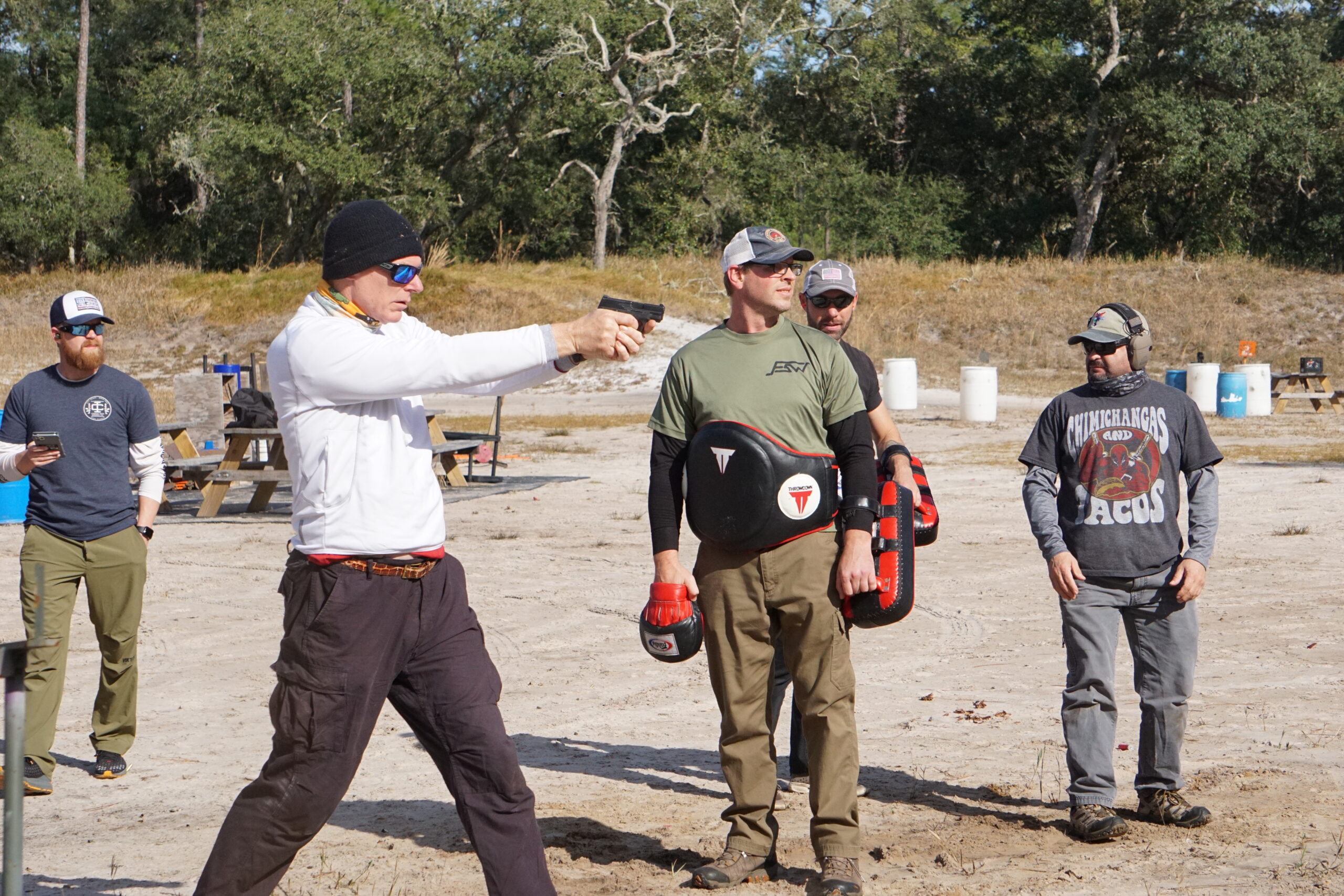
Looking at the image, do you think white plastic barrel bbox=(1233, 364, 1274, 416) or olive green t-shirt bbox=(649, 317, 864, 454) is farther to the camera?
white plastic barrel bbox=(1233, 364, 1274, 416)

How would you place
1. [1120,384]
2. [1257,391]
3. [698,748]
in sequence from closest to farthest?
[1120,384] < [698,748] < [1257,391]

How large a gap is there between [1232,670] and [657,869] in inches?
148

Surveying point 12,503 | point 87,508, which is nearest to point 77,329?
point 87,508

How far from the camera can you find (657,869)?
14.4 ft

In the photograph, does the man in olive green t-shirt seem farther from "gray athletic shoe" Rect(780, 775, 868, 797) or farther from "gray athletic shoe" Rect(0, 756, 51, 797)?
"gray athletic shoe" Rect(0, 756, 51, 797)

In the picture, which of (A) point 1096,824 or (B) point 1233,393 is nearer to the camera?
(A) point 1096,824

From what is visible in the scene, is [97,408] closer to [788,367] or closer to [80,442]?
[80,442]

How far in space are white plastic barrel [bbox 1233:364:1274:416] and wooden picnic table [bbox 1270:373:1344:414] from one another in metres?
0.20

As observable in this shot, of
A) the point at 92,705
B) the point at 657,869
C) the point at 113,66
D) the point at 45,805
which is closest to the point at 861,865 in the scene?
the point at 657,869

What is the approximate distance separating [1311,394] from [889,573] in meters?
23.0

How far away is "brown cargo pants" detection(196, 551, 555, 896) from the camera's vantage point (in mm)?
3285

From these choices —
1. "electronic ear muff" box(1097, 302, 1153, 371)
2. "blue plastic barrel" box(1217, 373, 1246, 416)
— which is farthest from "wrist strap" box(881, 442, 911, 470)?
"blue plastic barrel" box(1217, 373, 1246, 416)

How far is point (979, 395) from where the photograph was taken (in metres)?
22.3

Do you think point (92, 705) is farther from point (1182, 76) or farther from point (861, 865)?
point (1182, 76)
